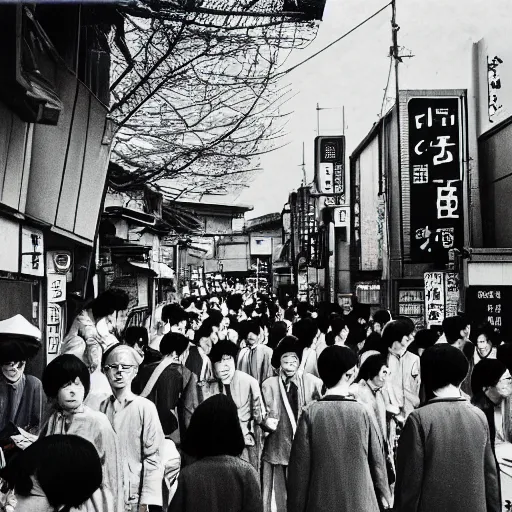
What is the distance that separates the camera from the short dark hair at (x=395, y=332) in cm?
932

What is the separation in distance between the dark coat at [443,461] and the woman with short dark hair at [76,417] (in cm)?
169

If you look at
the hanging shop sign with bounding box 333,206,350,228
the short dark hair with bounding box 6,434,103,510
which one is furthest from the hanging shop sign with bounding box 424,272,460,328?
the hanging shop sign with bounding box 333,206,350,228

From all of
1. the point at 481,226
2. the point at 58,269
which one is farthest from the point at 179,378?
the point at 481,226

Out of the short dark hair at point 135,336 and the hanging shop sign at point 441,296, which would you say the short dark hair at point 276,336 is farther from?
the hanging shop sign at point 441,296

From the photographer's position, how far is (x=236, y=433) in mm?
3975

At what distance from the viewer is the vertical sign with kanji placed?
20.8 metres

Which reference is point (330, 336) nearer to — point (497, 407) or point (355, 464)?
point (497, 407)

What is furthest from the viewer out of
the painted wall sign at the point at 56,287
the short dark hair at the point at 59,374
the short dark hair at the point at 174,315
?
the short dark hair at the point at 174,315

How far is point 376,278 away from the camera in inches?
1289

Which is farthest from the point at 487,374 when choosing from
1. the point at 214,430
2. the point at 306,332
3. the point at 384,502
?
the point at 306,332

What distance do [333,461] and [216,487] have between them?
1.39 m

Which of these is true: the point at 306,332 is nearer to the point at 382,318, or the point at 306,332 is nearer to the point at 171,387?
the point at 171,387

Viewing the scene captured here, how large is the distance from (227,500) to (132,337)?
6356 millimetres

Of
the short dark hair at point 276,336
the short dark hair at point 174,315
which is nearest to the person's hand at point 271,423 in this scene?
the short dark hair at point 276,336
